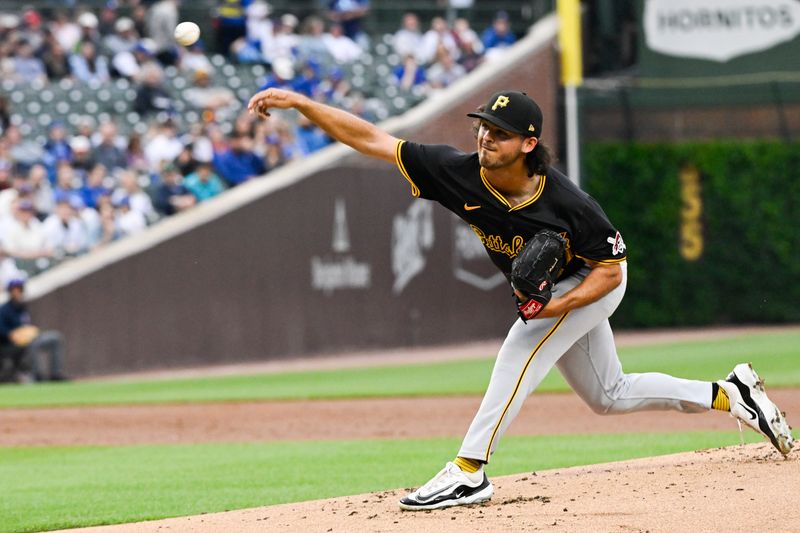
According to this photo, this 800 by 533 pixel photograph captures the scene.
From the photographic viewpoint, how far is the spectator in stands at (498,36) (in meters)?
22.0

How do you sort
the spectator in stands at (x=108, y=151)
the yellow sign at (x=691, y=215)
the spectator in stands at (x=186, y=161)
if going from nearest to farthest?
the spectator in stands at (x=108, y=151)
the spectator in stands at (x=186, y=161)
the yellow sign at (x=691, y=215)

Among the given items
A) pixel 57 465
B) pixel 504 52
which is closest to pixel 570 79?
pixel 504 52

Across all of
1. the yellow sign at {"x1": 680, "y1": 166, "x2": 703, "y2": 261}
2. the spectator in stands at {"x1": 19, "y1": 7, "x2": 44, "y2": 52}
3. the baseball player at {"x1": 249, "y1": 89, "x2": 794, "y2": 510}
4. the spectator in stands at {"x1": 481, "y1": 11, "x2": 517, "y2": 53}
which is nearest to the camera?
the baseball player at {"x1": 249, "y1": 89, "x2": 794, "y2": 510}

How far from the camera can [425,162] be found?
5789mm

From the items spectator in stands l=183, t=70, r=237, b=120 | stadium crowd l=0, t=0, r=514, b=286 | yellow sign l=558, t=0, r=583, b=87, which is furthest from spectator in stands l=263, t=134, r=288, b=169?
yellow sign l=558, t=0, r=583, b=87

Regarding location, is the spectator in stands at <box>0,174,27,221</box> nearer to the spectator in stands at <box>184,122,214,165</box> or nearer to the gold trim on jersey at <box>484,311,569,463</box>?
the spectator in stands at <box>184,122,214,165</box>

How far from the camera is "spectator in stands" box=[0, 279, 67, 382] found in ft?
46.5

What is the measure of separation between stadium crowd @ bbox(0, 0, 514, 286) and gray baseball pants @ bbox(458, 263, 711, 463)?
9924 mm

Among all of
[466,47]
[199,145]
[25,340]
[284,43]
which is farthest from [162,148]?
[466,47]

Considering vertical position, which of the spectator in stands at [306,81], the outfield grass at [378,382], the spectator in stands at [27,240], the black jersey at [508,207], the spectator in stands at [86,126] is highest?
the spectator in stands at [306,81]

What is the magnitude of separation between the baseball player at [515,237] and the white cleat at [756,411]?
85cm

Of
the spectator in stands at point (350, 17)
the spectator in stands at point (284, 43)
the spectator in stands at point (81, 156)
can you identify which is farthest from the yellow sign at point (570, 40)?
the spectator in stands at point (81, 156)

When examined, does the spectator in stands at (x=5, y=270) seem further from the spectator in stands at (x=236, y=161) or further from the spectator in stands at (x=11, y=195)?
the spectator in stands at (x=236, y=161)

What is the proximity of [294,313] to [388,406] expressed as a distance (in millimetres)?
6404
